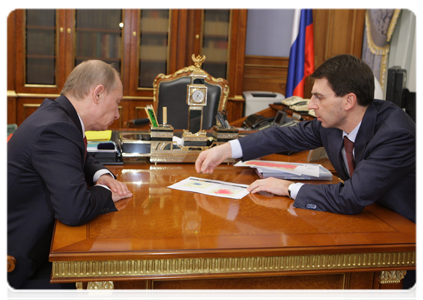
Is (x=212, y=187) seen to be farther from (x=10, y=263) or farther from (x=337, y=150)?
(x=10, y=263)

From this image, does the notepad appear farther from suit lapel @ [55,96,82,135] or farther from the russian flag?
the russian flag

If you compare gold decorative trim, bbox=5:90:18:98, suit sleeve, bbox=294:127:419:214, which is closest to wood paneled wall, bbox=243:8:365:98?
gold decorative trim, bbox=5:90:18:98

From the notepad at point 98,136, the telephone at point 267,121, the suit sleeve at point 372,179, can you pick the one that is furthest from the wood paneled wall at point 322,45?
the suit sleeve at point 372,179

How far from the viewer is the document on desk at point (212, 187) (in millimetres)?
1689

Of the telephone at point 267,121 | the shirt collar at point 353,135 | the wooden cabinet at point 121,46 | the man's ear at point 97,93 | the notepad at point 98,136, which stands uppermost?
the wooden cabinet at point 121,46

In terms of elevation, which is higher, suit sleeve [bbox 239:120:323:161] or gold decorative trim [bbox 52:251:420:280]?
suit sleeve [bbox 239:120:323:161]

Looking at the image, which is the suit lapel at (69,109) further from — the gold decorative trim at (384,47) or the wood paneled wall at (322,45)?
the gold decorative trim at (384,47)

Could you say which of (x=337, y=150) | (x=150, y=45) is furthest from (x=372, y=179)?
(x=150, y=45)

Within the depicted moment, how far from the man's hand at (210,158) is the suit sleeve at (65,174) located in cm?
59

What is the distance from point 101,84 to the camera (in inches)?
60.3

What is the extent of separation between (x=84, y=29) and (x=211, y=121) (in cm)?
210

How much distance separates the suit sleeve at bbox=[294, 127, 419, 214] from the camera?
4.93 ft

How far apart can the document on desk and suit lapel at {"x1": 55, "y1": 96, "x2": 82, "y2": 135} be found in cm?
49

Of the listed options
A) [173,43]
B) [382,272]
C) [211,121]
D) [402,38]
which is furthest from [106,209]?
[402,38]
